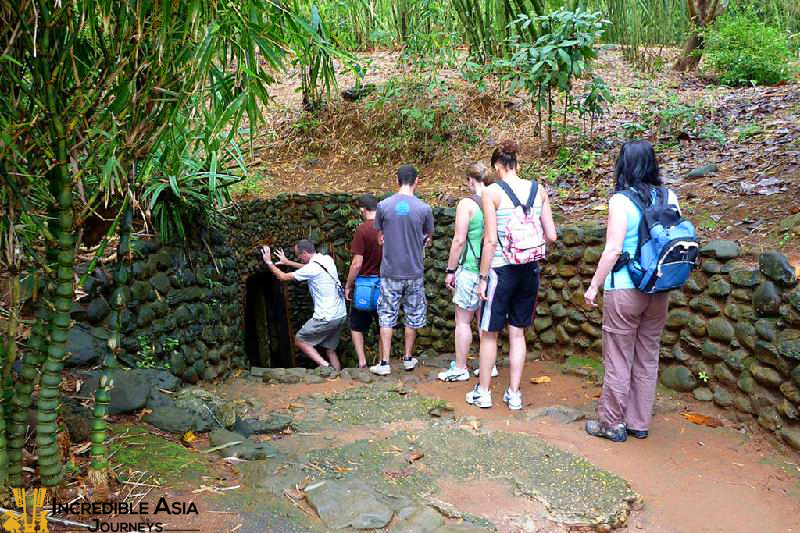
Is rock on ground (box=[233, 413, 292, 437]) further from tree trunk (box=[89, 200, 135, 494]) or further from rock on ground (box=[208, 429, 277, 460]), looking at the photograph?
tree trunk (box=[89, 200, 135, 494])

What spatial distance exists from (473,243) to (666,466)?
2019mm

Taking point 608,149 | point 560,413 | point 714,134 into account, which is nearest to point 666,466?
point 560,413

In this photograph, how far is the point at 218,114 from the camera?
2.39 metres

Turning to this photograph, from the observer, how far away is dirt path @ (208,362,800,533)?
2900mm

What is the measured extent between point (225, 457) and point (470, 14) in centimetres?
838

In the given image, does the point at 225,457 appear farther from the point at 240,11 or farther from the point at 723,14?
the point at 723,14

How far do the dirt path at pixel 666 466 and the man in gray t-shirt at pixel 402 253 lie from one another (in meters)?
0.87

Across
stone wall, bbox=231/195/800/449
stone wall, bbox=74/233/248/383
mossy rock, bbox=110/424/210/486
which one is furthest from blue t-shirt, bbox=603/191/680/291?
stone wall, bbox=74/233/248/383

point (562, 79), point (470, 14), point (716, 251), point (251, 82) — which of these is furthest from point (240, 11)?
point (470, 14)

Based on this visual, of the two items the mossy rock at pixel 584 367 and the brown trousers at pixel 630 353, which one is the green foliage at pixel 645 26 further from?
the brown trousers at pixel 630 353

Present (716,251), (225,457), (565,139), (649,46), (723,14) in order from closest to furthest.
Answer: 1. (225,457)
2. (716,251)
3. (565,139)
4. (723,14)
5. (649,46)

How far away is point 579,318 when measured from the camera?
17.7 ft

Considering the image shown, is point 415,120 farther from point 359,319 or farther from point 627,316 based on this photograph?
point 627,316

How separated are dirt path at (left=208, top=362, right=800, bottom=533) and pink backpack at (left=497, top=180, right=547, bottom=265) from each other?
3.65 feet
